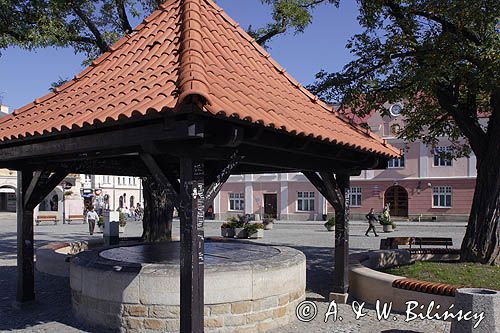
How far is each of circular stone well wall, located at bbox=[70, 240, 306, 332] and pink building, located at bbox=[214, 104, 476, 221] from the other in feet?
90.5

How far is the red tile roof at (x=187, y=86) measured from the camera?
4.98 meters

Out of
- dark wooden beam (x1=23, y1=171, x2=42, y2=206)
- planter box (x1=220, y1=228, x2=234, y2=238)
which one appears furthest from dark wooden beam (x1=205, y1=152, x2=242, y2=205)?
planter box (x1=220, y1=228, x2=234, y2=238)

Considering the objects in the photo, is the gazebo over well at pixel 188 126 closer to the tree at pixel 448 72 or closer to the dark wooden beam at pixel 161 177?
the dark wooden beam at pixel 161 177

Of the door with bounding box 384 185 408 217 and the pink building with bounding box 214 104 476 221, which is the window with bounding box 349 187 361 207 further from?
the door with bounding box 384 185 408 217

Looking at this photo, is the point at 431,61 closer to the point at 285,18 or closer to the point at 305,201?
the point at 285,18

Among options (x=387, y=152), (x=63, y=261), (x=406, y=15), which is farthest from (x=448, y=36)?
(x=63, y=261)

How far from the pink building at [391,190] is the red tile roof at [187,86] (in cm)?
2693

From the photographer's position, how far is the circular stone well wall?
253 inches

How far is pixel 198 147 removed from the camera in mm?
5152

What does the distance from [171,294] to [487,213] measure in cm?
691

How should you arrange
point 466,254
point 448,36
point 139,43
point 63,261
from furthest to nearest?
point 63,261
point 466,254
point 448,36
point 139,43

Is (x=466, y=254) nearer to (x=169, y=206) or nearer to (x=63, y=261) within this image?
(x=169, y=206)

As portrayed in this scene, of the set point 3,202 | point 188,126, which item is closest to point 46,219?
point 3,202

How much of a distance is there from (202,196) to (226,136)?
0.66 metres
